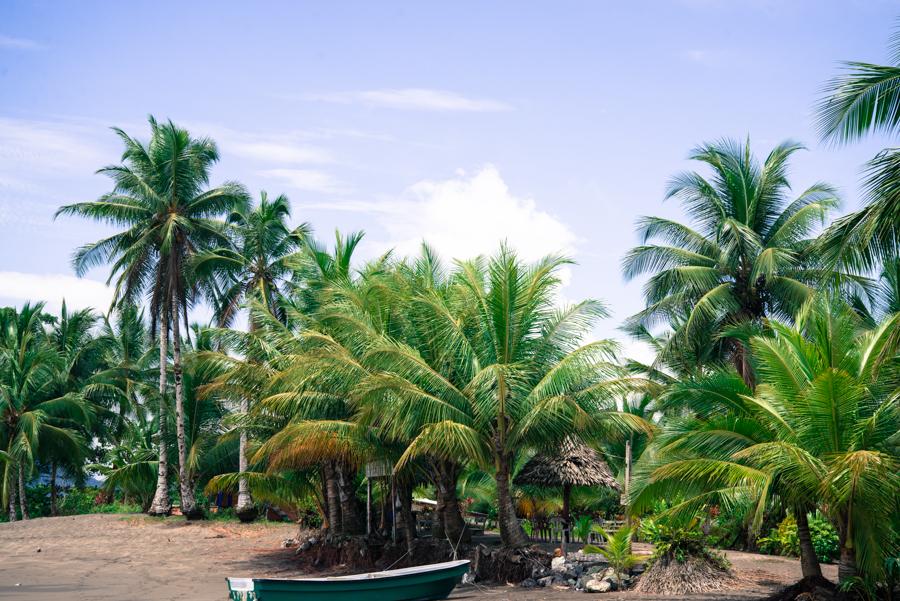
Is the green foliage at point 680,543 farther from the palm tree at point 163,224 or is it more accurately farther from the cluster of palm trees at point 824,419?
the palm tree at point 163,224

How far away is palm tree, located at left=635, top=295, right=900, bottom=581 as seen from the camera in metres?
10.5

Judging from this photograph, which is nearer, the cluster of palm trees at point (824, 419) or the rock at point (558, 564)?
the cluster of palm trees at point (824, 419)

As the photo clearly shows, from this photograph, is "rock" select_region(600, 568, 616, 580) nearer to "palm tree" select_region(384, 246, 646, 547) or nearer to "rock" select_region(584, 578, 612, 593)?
"rock" select_region(584, 578, 612, 593)

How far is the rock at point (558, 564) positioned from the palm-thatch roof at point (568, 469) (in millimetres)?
2731

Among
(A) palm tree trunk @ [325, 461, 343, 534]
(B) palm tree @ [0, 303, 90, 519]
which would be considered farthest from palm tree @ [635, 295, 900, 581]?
(B) palm tree @ [0, 303, 90, 519]

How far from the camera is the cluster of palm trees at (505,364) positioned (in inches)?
438

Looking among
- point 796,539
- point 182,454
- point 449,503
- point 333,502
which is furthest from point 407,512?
point 182,454

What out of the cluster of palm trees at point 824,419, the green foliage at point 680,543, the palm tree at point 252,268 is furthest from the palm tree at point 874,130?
the palm tree at point 252,268

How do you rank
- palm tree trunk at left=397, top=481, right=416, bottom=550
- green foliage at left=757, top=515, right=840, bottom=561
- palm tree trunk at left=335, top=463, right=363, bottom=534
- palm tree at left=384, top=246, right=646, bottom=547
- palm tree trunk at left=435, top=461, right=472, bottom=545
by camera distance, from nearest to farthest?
palm tree at left=384, top=246, right=646, bottom=547 < green foliage at left=757, top=515, right=840, bottom=561 < palm tree trunk at left=435, top=461, right=472, bottom=545 < palm tree trunk at left=397, top=481, right=416, bottom=550 < palm tree trunk at left=335, top=463, right=363, bottom=534

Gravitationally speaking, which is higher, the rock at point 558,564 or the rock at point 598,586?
the rock at point 558,564

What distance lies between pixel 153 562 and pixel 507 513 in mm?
10924

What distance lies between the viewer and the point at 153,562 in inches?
890

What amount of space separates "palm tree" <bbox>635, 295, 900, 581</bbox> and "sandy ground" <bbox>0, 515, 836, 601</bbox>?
106 inches

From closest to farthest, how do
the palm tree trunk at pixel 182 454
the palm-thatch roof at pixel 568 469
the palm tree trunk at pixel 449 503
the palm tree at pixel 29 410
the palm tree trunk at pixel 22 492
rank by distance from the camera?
1. the palm tree trunk at pixel 449 503
2. the palm-thatch roof at pixel 568 469
3. the palm tree trunk at pixel 182 454
4. the palm tree at pixel 29 410
5. the palm tree trunk at pixel 22 492
